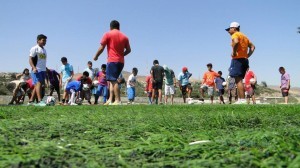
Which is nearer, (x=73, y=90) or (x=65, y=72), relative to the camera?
(x=73, y=90)

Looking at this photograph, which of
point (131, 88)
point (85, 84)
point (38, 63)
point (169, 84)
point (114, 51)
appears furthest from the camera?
point (169, 84)

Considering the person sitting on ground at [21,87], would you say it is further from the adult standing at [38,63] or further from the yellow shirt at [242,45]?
the yellow shirt at [242,45]

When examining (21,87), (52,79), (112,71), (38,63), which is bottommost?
(21,87)

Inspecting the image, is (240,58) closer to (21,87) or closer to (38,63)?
(38,63)

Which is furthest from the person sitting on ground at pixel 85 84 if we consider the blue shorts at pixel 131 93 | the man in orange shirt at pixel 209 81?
the man in orange shirt at pixel 209 81

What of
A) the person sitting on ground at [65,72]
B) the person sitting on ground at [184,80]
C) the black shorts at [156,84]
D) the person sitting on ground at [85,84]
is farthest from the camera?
the person sitting on ground at [184,80]

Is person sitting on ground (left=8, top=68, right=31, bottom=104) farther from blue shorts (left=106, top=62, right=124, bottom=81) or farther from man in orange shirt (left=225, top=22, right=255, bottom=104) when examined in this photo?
man in orange shirt (left=225, top=22, right=255, bottom=104)

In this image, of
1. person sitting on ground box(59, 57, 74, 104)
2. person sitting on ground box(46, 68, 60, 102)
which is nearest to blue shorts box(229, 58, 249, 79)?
person sitting on ground box(46, 68, 60, 102)

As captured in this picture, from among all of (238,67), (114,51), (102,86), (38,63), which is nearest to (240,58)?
(238,67)

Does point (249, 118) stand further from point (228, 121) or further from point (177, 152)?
point (177, 152)

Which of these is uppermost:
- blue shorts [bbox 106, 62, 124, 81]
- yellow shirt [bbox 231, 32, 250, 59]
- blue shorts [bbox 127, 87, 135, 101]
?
yellow shirt [bbox 231, 32, 250, 59]

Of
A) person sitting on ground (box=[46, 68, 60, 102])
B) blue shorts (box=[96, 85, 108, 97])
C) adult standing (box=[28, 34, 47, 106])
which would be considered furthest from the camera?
blue shorts (box=[96, 85, 108, 97])

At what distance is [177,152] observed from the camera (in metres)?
1.61

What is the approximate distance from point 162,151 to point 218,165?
360mm
